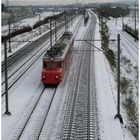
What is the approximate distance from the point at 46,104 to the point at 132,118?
5014mm

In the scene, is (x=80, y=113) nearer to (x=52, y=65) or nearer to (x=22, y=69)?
(x=52, y=65)

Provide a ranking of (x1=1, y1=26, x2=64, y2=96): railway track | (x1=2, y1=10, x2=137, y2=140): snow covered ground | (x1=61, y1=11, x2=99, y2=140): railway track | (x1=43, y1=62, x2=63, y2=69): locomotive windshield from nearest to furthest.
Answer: (x1=61, y1=11, x2=99, y2=140): railway track, (x1=2, y1=10, x2=137, y2=140): snow covered ground, (x1=43, y1=62, x2=63, y2=69): locomotive windshield, (x1=1, y1=26, x2=64, y2=96): railway track

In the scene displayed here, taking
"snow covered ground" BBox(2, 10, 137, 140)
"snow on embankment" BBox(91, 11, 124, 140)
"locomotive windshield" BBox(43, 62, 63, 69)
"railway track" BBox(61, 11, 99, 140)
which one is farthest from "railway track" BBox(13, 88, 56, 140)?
"snow on embankment" BBox(91, 11, 124, 140)

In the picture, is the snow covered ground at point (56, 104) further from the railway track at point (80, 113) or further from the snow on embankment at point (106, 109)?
the railway track at point (80, 113)

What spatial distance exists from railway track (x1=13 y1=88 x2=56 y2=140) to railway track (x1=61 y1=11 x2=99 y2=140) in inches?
46.1

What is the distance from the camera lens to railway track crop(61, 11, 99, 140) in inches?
648

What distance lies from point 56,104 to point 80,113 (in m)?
2.36

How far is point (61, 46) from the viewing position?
29.2 m

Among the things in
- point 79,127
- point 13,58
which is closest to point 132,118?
point 79,127

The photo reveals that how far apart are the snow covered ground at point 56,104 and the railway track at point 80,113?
1.25 ft

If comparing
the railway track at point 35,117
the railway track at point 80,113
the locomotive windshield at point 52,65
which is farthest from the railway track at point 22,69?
the railway track at point 80,113

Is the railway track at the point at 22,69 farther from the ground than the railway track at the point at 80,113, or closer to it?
farther from the ground

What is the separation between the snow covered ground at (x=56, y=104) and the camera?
17.0m

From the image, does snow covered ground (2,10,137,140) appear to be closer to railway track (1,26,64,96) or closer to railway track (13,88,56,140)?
railway track (13,88,56,140)
